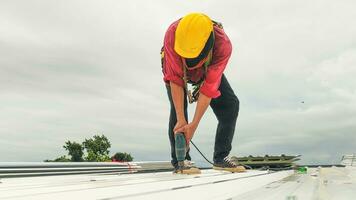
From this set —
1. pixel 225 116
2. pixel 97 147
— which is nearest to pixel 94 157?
pixel 97 147

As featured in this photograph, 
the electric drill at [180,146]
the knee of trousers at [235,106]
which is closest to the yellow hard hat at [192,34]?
the electric drill at [180,146]

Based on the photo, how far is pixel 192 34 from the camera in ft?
12.7

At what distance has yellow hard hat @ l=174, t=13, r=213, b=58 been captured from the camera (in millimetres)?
3879

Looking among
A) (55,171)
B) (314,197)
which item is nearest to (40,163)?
(55,171)

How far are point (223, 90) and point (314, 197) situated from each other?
3.16m

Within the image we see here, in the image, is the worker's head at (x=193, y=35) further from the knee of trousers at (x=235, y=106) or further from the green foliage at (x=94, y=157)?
the green foliage at (x=94, y=157)

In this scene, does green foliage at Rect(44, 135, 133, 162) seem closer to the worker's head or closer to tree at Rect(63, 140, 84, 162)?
tree at Rect(63, 140, 84, 162)

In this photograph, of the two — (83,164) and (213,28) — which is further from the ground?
(213,28)

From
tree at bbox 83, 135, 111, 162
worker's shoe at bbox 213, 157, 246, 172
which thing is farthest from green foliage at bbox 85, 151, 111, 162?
worker's shoe at bbox 213, 157, 246, 172

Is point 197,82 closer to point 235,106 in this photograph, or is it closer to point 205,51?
point 205,51

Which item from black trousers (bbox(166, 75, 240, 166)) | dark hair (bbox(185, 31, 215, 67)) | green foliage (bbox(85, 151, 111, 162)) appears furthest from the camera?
green foliage (bbox(85, 151, 111, 162))

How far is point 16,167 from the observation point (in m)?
4.56

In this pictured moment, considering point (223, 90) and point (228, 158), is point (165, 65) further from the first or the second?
point (228, 158)

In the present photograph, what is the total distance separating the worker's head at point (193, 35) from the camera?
12.7 ft
